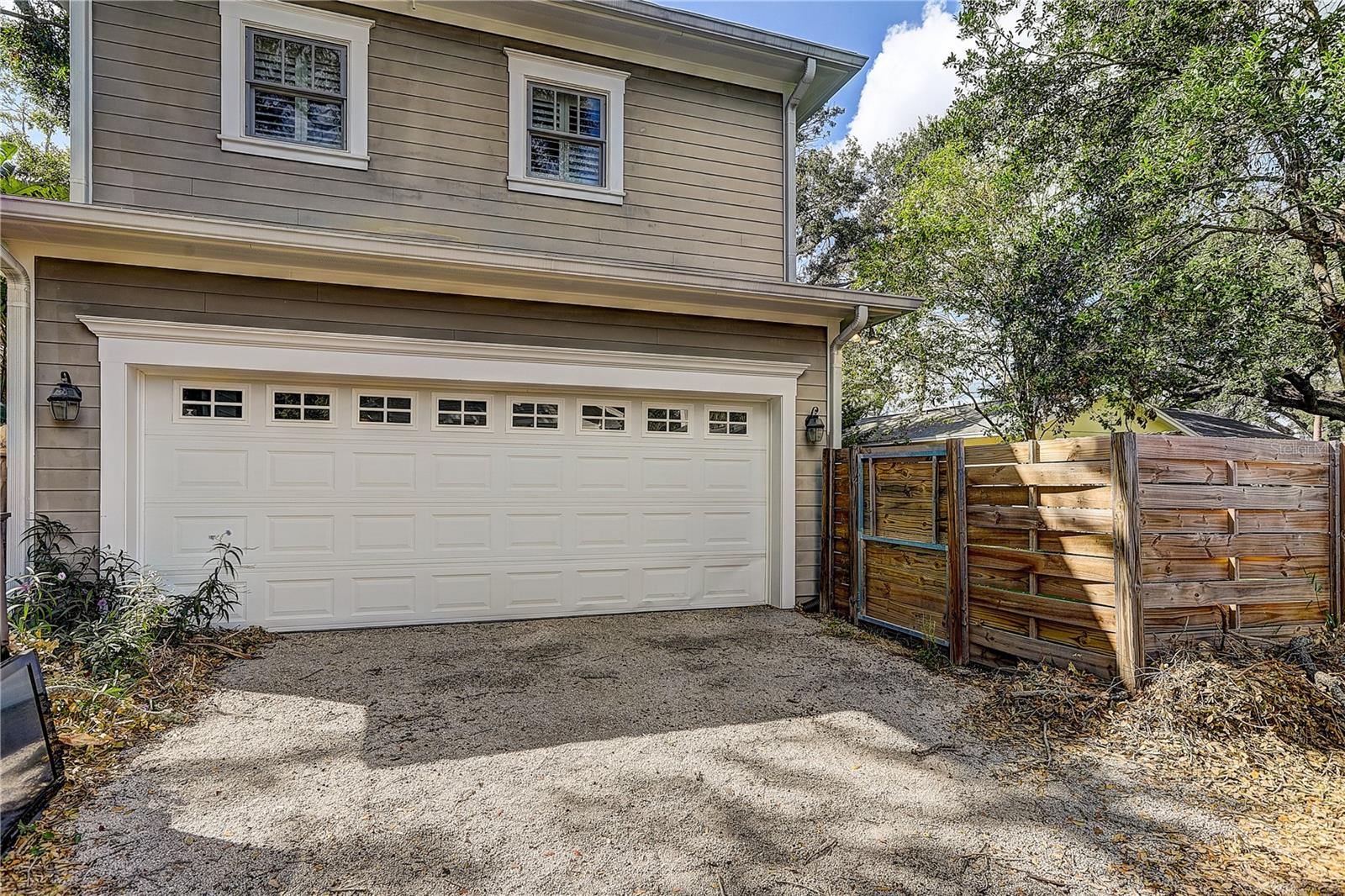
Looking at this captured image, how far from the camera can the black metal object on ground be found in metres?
2.09

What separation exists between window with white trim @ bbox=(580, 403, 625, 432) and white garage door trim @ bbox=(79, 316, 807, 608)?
0.82 ft

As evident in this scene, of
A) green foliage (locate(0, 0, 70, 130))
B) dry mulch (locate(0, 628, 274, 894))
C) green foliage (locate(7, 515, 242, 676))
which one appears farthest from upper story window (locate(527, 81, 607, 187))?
green foliage (locate(0, 0, 70, 130))

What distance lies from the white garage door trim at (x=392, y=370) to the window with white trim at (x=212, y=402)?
22 centimetres

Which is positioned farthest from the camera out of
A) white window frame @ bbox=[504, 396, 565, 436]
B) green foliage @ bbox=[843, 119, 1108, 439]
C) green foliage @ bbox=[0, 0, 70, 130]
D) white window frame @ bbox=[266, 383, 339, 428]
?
green foliage @ bbox=[0, 0, 70, 130]

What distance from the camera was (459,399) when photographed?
18.2 feet

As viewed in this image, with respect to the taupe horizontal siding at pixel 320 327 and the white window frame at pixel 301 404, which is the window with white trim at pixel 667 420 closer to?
the taupe horizontal siding at pixel 320 327

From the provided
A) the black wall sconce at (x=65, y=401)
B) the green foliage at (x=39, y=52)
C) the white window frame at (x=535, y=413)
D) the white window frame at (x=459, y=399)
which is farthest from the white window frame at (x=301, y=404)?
the green foliage at (x=39, y=52)

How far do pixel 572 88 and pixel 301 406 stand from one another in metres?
3.71

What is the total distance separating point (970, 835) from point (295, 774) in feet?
9.17

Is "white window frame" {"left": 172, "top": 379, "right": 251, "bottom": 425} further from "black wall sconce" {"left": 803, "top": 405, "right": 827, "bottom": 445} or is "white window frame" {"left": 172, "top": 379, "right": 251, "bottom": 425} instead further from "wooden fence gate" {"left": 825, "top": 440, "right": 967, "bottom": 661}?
"wooden fence gate" {"left": 825, "top": 440, "right": 967, "bottom": 661}

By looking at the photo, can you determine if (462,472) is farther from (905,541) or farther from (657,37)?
(657,37)

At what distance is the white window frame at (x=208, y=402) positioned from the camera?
16.1 feet

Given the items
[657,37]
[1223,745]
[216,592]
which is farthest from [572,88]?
[1223,745]

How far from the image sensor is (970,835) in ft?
8.25
